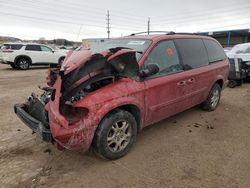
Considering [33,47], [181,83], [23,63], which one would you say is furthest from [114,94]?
[33,47]

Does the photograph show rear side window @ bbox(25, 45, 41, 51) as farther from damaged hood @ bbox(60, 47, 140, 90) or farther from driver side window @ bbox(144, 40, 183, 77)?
damaged hood @ bbox(60, 47, 140, 90)

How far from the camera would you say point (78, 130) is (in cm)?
288

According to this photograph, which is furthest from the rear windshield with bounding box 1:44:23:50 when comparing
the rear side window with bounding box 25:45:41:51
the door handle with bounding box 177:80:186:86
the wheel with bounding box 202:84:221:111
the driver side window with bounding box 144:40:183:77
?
the door handle with bounding box 177:80:186:86

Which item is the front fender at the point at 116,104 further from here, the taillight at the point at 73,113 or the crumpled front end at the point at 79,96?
the taillight at the point at 73,113

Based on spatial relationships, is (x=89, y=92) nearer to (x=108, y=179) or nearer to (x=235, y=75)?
(x=108, y=179)

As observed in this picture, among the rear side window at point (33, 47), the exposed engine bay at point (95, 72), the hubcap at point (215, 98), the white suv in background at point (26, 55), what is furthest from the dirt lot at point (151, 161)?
the rear side window at point (33, 47)

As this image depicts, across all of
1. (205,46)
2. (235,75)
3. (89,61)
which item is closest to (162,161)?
(89,61)

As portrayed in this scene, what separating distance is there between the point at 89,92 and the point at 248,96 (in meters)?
6.18

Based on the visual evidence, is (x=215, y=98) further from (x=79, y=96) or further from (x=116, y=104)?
(x=79, y=96)

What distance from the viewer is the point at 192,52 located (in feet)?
15.5

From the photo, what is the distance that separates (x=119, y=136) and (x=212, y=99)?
3.20 m

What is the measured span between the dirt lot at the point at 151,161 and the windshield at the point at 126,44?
1.60 metres

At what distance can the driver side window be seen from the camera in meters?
3.81

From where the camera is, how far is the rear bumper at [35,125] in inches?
118
